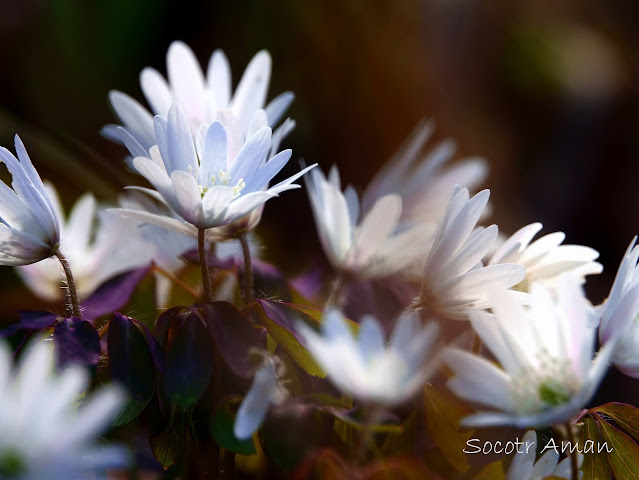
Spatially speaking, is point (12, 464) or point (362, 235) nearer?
point (12, 464)

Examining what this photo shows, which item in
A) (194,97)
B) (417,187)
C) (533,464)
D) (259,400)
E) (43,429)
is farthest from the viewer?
(417,187)

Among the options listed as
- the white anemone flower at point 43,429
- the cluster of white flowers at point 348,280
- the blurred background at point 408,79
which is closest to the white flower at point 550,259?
the cluster of white flowers at point 348,280

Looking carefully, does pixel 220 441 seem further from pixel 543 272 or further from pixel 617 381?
pixel 617 381

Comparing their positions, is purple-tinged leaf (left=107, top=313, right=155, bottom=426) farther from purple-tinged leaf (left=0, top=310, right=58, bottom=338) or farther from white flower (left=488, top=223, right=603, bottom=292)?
white flower (left=488, top=223, right=603, bottom=292)

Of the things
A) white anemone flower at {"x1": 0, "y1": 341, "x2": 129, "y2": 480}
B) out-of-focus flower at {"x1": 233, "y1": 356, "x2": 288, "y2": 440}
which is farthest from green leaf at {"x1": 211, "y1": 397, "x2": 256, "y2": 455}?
white anemone flower at {"x1": 0, "y1": 341, "x2": 129, "y2": 480}

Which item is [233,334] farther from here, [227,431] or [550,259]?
[550,259]

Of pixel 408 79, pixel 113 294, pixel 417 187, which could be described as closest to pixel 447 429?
pixel 113 294
